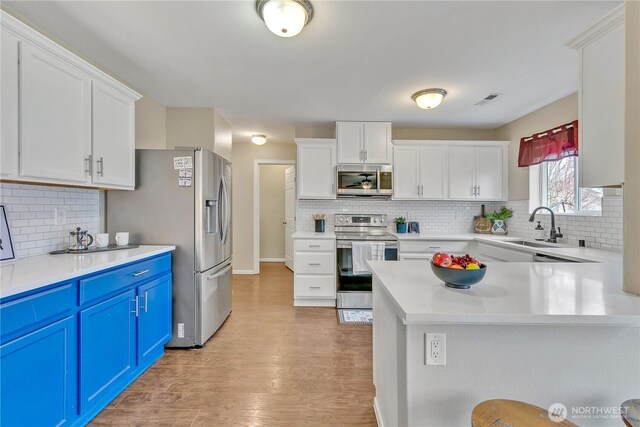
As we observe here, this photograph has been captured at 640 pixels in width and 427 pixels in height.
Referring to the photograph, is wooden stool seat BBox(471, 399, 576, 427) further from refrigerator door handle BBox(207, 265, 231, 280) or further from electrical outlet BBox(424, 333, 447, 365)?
refrigerator door handle BBox(207, 265, 231, 280)

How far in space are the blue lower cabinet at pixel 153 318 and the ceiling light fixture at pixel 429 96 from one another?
117 inches

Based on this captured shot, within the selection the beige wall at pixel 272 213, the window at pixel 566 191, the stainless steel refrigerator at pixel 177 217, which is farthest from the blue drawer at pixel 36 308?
the beige wall at pixel 272 213

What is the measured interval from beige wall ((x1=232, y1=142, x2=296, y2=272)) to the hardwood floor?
7.79ft

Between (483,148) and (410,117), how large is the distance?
1.17 m

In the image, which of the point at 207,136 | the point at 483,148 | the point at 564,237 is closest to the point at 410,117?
the point at 483,148

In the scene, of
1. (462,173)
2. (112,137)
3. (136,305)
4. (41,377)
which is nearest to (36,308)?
(41,377)

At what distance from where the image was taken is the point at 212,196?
2.76m

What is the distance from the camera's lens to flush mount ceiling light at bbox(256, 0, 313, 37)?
166 centimetres

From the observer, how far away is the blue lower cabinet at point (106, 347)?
163 cm

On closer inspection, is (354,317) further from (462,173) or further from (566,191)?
(566,191)

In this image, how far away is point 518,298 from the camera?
3.59 feet

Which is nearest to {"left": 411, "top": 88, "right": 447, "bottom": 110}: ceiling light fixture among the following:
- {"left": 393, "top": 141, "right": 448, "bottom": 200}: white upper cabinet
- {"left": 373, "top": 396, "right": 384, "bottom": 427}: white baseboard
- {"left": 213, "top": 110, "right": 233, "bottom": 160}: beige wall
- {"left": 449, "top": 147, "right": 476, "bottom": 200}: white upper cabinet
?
{"left": 393, "top": 141, "right": 448, "bottom": 200}: white upper cabinet

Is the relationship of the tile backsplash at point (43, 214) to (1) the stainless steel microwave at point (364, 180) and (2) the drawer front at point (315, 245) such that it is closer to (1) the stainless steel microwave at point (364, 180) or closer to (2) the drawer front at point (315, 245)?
(2) the drawer front at point (315, 245)

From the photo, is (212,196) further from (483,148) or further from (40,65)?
(483,148)
